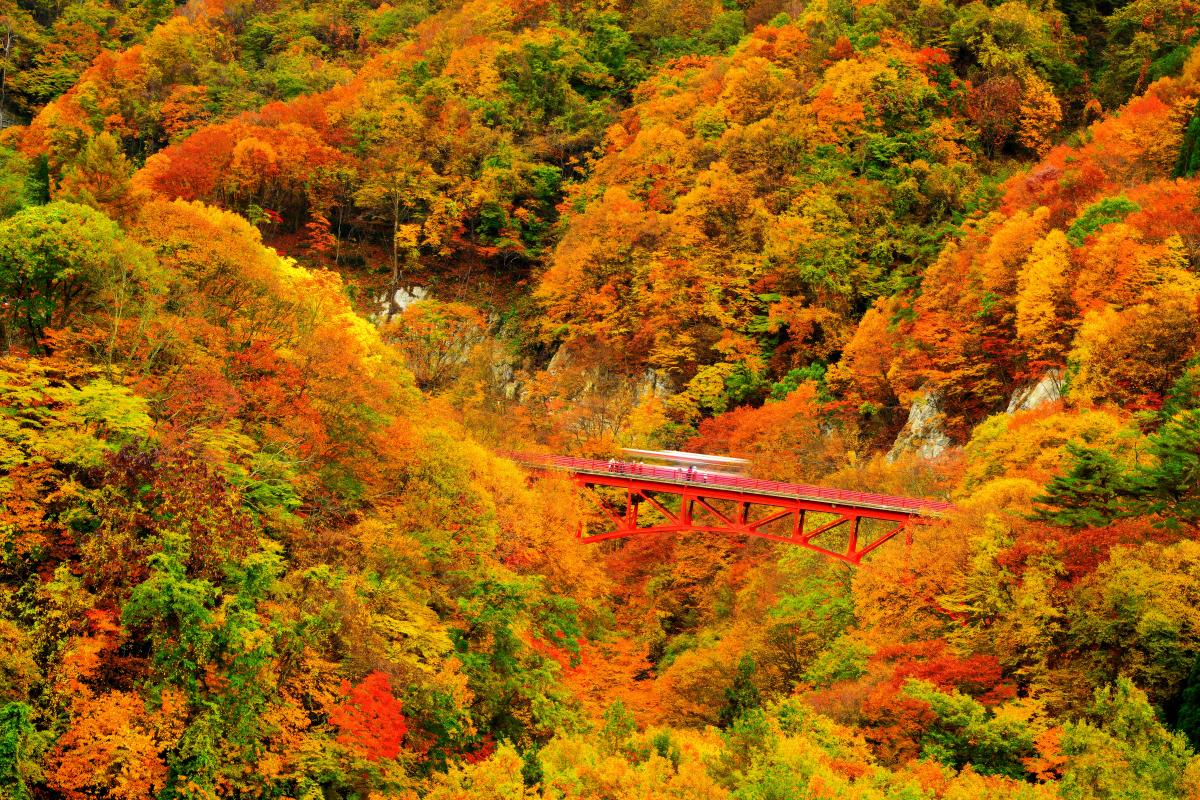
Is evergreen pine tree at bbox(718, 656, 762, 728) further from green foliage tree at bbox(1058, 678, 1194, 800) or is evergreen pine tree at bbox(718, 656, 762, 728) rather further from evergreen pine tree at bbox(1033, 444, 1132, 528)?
green foliage tree at bbox(1058, 678, 1194, 800)

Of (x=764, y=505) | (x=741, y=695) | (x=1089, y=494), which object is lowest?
(x=741, y=695)

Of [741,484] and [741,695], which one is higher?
[741,484]

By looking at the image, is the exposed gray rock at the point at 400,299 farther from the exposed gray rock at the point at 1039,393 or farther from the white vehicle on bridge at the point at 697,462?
the exposed gray rock at the point at 1039,393

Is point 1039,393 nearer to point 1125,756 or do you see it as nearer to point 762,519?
point 762,519

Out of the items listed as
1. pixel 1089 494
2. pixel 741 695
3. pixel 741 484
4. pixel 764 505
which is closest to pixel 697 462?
pixel 764 505

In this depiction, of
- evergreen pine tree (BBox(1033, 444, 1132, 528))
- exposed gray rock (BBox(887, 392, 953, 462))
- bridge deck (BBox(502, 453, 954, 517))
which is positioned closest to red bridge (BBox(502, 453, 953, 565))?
bridge deck (BBox(502, 453, 954, 517))

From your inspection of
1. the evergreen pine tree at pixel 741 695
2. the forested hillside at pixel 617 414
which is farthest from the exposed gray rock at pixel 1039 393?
the evergreen pine tree at pixel 741 695
